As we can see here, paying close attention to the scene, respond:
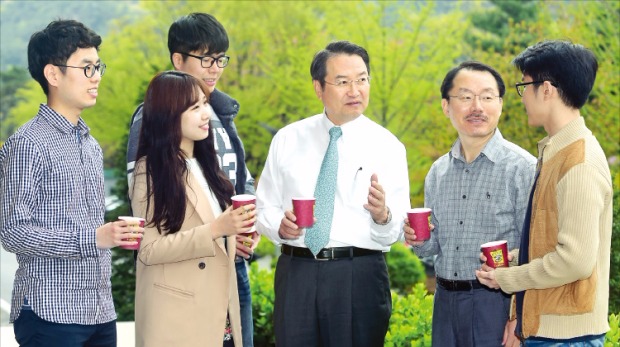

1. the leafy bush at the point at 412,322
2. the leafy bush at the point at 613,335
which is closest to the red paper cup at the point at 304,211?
the leafy bush at the point at 412,322

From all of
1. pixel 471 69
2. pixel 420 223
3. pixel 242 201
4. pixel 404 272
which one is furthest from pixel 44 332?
pixel 404 272

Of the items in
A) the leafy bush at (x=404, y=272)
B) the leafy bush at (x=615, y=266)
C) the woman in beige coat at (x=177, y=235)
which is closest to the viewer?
the woman in beige coat at (x=177, y=235)

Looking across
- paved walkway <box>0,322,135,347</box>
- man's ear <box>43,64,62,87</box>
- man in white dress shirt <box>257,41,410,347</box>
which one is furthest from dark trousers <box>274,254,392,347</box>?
paved walkway <box>0,322,135,347</box>

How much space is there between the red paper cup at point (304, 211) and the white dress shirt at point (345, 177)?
0.46 meters

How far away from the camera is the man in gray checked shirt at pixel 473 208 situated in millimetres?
5000

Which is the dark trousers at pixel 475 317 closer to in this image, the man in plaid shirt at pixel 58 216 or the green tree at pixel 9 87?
the man in plaid shirt at pixel 58 216

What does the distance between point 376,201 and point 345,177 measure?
48 centimetres

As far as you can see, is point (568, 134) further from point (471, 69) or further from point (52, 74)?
point (52, 74)

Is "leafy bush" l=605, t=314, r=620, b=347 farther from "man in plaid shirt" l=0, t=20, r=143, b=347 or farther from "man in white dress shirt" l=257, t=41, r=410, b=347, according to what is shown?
"man in plaid shirt" l=0, t=20, r=143, b=347

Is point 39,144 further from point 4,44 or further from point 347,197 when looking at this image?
point 4,44

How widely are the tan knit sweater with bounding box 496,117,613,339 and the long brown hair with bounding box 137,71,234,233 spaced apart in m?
1.69

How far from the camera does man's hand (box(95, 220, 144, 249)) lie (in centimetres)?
430

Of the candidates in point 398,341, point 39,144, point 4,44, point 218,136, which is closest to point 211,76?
point 218,136

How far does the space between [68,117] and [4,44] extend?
8001cm
